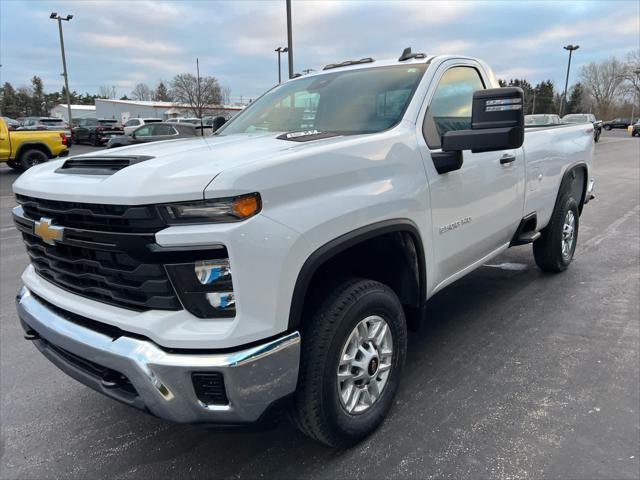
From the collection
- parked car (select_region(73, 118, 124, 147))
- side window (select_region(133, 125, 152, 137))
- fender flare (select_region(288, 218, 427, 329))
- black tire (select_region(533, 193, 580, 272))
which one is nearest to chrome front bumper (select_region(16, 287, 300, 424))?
fender flare (select_region(288, 218, 427, 329))

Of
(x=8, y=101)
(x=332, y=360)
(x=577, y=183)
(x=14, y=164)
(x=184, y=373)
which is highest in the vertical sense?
(x=8, y=101)

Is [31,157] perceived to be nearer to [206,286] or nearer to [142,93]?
[206,286]

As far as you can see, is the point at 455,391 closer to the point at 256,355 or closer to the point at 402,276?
the point at 402,276

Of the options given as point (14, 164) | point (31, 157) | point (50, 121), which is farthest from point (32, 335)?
point (50, 121)

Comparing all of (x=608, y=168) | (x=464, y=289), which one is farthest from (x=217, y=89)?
(x=464, y=289)

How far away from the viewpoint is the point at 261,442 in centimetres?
270

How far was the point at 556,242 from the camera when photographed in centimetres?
507

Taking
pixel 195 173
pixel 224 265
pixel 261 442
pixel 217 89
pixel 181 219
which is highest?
pixel 217 89

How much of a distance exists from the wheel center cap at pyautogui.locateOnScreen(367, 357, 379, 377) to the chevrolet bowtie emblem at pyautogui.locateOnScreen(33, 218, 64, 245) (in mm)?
1586

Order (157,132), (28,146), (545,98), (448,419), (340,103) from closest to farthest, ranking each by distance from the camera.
A: (448,419) < (340,103) < (28,146) < (157,132) < (545,98)

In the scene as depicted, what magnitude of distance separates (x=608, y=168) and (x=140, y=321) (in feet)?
59.6

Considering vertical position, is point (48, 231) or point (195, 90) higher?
point (195, 90)

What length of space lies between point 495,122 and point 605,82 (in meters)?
115

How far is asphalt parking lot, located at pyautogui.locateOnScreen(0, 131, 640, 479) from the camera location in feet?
8.12
